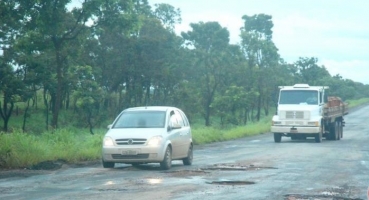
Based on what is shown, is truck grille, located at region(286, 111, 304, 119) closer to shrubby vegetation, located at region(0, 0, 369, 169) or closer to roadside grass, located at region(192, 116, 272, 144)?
shrubby vegetation, located at region(0, 0, 369, 169)

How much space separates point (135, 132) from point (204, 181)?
388 centimetres

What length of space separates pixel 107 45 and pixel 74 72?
555 centimetres

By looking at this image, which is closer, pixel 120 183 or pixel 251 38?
pixel 120 183

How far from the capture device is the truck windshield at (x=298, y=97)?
36.1 meters

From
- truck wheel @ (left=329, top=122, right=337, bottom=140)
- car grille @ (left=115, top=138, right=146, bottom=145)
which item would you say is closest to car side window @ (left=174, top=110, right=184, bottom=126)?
car grille @ (left=115, top=138, right=146, bottom=145)

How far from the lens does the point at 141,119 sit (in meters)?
19.9

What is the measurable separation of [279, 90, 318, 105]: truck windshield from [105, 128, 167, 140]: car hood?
1820 centimetres

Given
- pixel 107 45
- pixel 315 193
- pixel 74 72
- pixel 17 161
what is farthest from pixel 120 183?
pixel 107 45

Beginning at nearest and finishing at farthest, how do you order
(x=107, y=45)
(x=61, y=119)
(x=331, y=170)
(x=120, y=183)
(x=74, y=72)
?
(x=120, y=183) → (x=331, y=170) → (x=74, y=72) → (x=107, y=45) → (x=61, y=119)

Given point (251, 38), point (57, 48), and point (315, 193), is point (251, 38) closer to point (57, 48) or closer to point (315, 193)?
point (57, 48)

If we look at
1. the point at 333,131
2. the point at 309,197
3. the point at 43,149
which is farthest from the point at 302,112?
the point at 309,197

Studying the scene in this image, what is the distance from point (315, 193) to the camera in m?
13.5

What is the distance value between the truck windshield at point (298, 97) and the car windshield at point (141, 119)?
1743cm

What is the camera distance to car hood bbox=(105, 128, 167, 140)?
1875 cm
